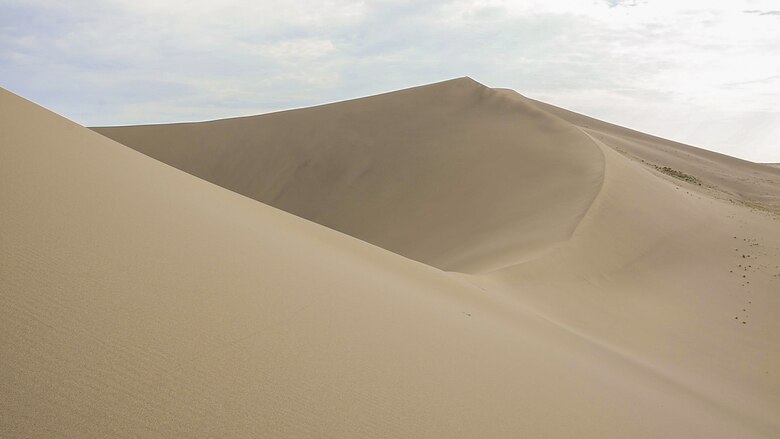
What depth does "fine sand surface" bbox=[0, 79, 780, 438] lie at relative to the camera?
2.43m

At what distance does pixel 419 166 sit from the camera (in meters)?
23.3

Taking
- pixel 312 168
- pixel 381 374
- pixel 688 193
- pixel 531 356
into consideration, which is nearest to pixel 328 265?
pixel 531 356

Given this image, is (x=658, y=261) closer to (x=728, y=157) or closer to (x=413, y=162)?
(x=413, y=162)

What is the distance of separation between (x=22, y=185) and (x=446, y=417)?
289cm

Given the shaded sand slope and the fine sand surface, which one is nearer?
the fine sand surface

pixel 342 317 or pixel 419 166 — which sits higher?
pixel 419 166

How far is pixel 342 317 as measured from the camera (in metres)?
4.15

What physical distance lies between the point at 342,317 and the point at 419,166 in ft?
63.5

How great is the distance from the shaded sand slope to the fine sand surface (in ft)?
4.57

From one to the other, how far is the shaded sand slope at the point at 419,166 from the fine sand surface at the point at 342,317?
1394 mm

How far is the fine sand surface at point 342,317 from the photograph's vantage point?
2.43 meters

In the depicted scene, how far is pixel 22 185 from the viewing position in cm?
380

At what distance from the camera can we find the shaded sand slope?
652 inches

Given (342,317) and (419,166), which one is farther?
(419,166)
